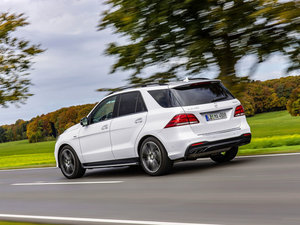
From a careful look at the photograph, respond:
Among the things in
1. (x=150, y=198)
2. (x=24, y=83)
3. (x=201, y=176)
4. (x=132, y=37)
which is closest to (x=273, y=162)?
(x=201, y=176)

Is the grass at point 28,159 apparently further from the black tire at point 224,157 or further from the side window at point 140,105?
the side window at point 140,105

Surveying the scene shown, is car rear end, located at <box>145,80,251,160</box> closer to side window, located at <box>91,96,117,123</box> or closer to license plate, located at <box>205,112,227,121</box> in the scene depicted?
license plate, located at <box>205,112,227,121</box>

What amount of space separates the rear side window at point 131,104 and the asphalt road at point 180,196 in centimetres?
137

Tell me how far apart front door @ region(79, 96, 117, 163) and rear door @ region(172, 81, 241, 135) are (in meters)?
1.81

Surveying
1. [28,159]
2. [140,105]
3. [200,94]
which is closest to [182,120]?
[200,94]

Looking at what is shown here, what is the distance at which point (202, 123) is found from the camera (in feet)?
28.0

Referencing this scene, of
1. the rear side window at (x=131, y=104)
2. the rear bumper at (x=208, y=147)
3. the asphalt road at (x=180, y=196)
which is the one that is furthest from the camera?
the rear side window at (x=131, y=104)

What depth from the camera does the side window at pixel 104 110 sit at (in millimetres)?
9914

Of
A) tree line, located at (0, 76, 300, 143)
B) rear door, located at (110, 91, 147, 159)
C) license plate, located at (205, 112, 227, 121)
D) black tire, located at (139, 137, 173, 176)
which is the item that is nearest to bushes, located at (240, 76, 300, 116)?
tree line, located at (0, 76, 300, 143)

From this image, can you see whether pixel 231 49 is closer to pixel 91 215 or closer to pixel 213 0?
pixel 213 0

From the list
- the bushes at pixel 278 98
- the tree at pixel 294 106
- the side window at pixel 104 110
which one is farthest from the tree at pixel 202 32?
the tree at pixel 294 106

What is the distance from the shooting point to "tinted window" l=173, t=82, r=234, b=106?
28.7 ft

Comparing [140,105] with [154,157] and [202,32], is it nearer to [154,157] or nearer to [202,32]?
[154,157]

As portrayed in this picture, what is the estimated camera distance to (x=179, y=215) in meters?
5.64
